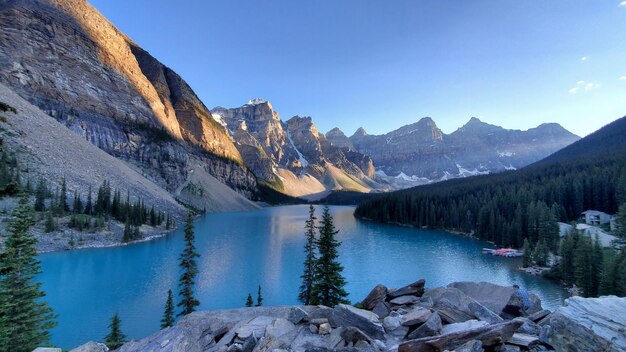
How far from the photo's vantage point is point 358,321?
35.2 feet

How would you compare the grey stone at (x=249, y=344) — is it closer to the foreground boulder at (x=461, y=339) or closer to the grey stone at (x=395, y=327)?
the grey stone at (x=395, y=327)

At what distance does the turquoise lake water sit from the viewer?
33.1 metres

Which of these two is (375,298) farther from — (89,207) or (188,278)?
(89,207)

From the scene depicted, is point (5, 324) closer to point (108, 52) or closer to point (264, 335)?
point (264, 335)

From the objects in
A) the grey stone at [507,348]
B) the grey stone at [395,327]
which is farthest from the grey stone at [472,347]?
the grey stone at [395,327]

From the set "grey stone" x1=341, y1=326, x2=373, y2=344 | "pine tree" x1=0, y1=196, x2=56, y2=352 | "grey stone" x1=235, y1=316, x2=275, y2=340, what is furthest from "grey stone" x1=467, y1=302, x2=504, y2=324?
"pine tree" x1=0, y1=196, x2=56, y2=352

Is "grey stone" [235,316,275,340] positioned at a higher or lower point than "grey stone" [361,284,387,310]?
lower

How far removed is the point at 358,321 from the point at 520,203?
93316 millimetres

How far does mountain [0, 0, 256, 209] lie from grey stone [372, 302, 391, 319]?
148045 millimetres

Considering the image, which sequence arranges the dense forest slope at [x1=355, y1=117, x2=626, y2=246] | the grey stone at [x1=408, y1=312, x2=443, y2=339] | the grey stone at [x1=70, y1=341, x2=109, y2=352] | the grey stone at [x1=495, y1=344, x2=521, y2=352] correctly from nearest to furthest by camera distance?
the grey stone at [x1=495, y1=344, x2=521, y2=352]
the grey stone at [x1=408, y1=312, x2=443, y2=339]
the grey stone at [x1=70, y1=341, x2=109, y2=352]
the dense forest slope at [x1=355, y1=117, x2=626, y2=246]

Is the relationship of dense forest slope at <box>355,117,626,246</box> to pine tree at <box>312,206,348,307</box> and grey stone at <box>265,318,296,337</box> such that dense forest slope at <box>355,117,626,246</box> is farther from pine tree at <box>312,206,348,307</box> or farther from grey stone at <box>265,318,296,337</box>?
grey stone at <box>265,318,296,337</box>

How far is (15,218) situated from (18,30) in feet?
515

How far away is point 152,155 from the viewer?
160m

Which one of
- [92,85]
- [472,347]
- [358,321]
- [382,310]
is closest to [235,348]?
[358,321]
